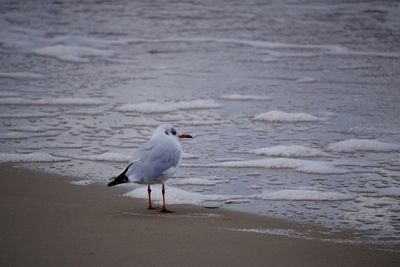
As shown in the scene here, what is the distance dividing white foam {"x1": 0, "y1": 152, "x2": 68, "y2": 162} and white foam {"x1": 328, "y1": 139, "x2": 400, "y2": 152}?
264cm

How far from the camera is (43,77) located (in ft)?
38.4

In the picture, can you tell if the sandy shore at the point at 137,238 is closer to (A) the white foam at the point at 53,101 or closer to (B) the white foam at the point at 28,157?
(B) the white foam at the point at 28,157

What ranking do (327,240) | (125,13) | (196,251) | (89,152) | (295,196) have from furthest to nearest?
(125,13), (89,152), (295,196), (327,240), (196,251)

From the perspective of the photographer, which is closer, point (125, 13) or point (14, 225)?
point (14, 225)

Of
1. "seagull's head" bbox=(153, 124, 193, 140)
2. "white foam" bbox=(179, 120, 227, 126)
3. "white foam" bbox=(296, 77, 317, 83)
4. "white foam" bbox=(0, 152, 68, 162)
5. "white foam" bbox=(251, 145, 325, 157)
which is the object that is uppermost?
"seagull's head" bbox=(153, 124, 193, 140)

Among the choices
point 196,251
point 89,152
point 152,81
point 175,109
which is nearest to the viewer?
point 196,251

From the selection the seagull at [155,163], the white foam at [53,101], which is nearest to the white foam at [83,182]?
the seagull at [155,163]

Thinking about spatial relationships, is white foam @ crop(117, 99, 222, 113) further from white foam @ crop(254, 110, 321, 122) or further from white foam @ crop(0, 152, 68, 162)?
white foam @ crop(0, 152, 68, 162)

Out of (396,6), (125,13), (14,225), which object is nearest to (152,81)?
(14,225)

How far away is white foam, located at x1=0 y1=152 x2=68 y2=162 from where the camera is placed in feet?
23.4

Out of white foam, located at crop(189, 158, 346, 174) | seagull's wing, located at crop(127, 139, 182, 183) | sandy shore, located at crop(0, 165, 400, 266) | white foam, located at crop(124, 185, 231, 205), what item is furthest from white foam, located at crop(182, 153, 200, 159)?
sandy shore, located at crop(0, 165, 400, 266)

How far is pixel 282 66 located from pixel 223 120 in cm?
403

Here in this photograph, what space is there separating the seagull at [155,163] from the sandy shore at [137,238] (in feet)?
0.80

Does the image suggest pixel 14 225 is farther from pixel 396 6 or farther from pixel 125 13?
pixel 396 6
